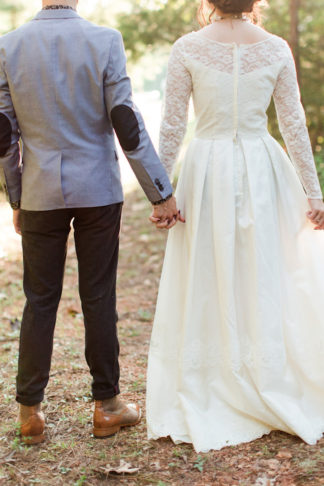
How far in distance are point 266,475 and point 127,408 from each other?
81cm

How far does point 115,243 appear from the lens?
2.81 meters

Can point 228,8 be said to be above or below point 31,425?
above

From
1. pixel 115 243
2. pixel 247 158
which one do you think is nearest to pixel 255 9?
pixel 247 158

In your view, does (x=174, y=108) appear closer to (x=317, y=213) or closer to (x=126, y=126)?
(x=126, y=126)

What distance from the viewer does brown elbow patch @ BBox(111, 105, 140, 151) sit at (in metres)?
2.55

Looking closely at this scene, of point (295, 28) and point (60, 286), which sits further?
point (295, 28)

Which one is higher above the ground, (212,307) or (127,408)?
(212,307)

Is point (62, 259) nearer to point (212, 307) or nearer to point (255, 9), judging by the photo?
point (212, 307)

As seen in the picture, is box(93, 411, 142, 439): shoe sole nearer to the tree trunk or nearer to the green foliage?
the tree trunk

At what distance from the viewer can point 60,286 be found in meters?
2.84

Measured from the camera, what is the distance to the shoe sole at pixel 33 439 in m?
2.91

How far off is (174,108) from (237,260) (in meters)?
0.80

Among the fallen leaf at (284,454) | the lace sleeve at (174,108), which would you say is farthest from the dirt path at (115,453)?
the lace sleeve at (174,108)

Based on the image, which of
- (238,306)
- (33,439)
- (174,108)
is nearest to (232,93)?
(174,108)
